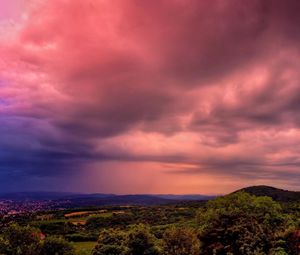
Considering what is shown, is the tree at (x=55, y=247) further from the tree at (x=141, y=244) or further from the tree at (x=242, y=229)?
the tree at (x=242, y=229)

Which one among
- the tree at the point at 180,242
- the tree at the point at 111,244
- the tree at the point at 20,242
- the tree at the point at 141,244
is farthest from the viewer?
the tree at the point at 111,244

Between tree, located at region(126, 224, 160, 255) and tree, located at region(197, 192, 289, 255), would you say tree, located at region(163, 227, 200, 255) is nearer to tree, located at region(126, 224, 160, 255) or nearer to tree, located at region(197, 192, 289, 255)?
tree, located at region(197, 192, 289, 255)

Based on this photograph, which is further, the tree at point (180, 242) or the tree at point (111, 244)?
the tree at point (111, 244)

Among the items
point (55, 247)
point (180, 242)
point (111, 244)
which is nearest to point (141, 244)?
point (111, 244)

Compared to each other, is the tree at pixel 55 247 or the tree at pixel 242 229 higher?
→ the tree at pixel 242 229

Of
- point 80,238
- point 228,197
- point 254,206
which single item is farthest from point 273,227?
point 80,238

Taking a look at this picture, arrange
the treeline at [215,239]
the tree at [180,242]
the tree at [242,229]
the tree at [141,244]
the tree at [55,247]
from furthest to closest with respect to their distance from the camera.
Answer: the tree at [141,244], the tree at [180,242], the tree at [55,247], the treeline at [215,239], the tree at [242,229]

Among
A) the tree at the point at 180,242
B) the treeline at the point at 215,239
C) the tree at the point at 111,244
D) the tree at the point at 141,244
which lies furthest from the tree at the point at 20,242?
the tree at the point at 180,242
